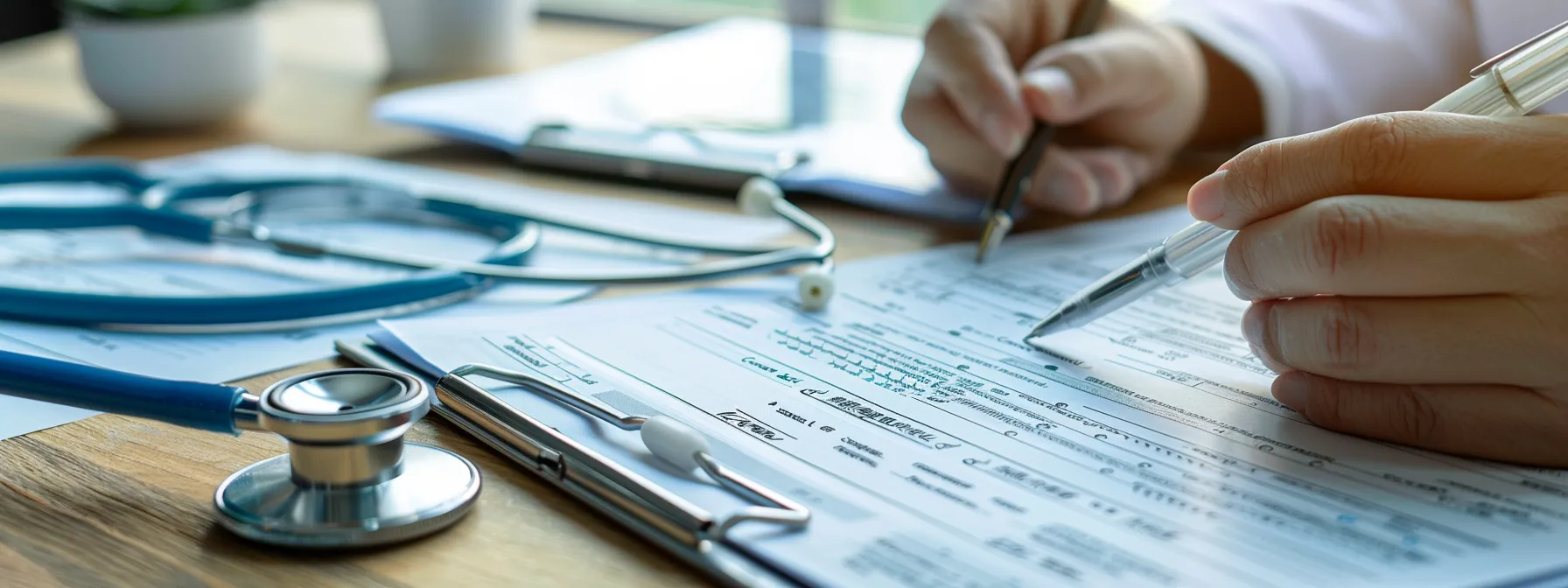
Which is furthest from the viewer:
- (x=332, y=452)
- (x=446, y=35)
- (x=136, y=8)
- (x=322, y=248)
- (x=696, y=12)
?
(x=696, y=12)

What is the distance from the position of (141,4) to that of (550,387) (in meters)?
0.69

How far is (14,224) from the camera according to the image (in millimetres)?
642

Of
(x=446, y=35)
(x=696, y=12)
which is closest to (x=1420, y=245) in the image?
(x=446, y=35)

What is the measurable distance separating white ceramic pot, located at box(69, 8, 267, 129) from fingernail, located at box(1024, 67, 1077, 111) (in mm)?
610

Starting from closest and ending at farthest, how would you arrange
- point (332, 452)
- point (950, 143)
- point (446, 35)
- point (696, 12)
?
point (332, 452)
point (950, 143)
point (446, 35)
point (696, 12)

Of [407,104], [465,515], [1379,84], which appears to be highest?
[1379,84]

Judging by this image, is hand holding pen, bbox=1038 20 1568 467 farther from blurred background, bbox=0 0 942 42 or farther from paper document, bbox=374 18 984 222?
blurred background, bbox=0 0 942 42

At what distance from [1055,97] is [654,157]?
26cm

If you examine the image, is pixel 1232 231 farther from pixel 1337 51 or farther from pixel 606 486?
pixel 1337 51

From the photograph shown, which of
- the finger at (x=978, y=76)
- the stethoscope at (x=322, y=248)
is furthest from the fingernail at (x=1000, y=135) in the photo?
the stethoscope at (x=322, y=248)

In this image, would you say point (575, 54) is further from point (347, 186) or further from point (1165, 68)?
point (1165, 68)

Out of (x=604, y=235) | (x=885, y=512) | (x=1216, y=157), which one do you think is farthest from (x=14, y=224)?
(x=1216, y=157)

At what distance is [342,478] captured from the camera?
341 millimetres

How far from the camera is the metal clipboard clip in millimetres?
786
